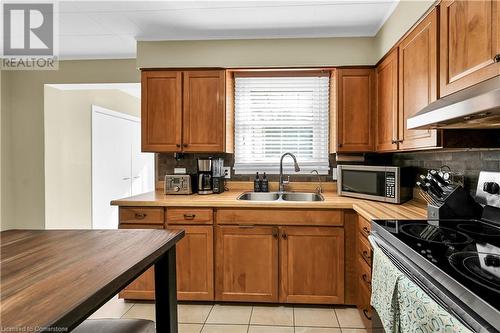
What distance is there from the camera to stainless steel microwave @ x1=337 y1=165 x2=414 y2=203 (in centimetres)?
217

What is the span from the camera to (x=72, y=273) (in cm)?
79

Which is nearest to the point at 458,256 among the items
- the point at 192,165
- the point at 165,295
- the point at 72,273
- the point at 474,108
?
the point at 474,108

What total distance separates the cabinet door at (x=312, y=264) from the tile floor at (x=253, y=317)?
0.09m

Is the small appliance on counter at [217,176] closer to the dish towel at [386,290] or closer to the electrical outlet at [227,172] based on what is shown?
the electrical outlet at [227,172]

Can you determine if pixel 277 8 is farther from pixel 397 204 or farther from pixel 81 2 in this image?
pixel 397 204

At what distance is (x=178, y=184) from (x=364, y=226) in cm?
167

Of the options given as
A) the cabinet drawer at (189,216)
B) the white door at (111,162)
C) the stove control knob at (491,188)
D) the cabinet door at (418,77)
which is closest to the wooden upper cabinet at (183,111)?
the cabinet drawer at (189,216)

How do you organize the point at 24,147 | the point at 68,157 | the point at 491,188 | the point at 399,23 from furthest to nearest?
the point at 68,157 → the point at 24,147 → the point at 399,23 → the point at 491,188

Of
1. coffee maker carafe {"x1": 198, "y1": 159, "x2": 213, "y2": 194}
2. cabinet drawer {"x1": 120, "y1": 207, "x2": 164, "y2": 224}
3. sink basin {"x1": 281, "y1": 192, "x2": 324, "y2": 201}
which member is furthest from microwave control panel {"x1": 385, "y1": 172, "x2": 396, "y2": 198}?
cabinet drawer {"x1": 120, "y1": 207, "x2": 164, "y2": 224}

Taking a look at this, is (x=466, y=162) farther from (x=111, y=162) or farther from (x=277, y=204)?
(x=111, y=162)

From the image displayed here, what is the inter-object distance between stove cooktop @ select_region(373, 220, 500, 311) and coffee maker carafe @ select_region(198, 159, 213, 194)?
163cm

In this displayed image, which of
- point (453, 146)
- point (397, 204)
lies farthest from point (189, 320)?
point (453, 146)

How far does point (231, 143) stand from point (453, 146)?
6.18 feet

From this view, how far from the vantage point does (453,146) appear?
1.58 metres
